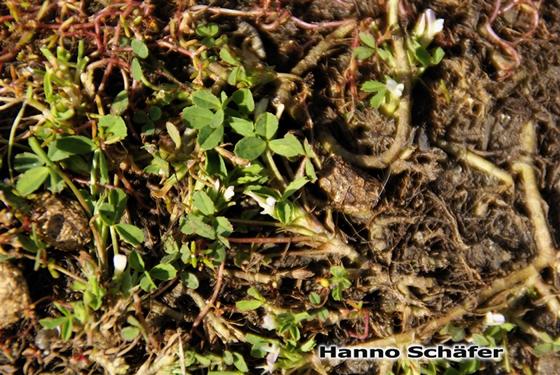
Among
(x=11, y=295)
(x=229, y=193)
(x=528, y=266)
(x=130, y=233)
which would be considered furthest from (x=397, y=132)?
(x=11, y=295)

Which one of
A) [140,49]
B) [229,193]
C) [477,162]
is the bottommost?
[477,162]

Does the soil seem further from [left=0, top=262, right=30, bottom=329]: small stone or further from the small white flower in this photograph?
the small white flower

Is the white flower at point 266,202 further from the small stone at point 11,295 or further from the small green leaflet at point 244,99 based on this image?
the small stone at point 11,295

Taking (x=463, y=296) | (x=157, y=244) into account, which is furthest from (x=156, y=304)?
(x=463, y=296)

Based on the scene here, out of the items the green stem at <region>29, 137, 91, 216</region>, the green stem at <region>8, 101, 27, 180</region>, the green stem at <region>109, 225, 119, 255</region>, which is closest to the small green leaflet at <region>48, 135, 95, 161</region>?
the green stem at <region>29, 137, 91, 216</region>

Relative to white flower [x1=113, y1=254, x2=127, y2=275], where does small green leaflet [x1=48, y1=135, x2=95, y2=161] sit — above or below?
above

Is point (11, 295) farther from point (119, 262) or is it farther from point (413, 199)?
point (413, 199)

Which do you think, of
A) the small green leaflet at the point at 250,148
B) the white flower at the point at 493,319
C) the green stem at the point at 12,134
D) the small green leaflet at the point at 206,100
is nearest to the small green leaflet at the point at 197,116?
the small green leaflet at the point at 206,100

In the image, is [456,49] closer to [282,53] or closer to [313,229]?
[282,53]
